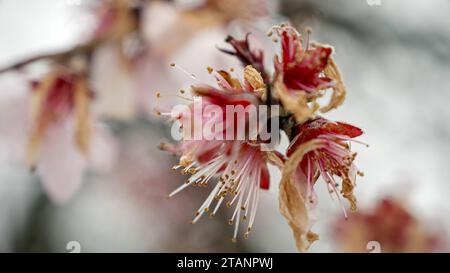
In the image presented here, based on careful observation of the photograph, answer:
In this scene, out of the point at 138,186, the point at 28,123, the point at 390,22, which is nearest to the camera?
the point at 28,123

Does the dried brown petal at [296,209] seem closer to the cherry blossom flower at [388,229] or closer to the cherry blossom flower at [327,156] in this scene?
the cherry blossom flower at [327,156]

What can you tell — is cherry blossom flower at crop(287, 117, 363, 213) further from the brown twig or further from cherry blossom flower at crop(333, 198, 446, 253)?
cherry blossom flower at crop(333, 198, 446, 253)

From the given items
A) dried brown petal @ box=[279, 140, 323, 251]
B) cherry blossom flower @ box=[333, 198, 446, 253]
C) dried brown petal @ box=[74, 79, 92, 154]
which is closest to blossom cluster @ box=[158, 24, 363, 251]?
dried brown petal @ box=[279, 140, 323, 251]

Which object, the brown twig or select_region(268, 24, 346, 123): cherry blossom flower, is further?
the brown twig

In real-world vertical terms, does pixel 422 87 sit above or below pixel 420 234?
above

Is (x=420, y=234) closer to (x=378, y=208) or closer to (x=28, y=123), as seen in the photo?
(x=378, y=208)

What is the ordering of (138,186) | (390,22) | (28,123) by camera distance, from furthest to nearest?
(138,186) → (390,22) → (28,123)

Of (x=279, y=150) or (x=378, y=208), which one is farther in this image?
(x=378, y=208)
